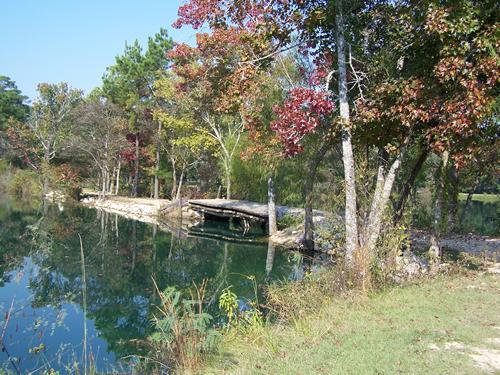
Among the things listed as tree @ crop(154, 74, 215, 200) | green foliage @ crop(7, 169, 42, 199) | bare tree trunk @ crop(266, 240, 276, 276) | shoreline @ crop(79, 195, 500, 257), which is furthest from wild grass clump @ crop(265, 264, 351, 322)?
green foliage @ crop(7, 169, 42, 199)

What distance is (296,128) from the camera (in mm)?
6785

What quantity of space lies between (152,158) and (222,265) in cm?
1923

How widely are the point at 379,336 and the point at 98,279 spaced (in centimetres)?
821

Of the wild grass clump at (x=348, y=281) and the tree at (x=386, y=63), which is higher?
the tree at (x=386, y=63)

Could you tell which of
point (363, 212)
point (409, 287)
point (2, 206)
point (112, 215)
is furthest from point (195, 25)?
point (2, 206)

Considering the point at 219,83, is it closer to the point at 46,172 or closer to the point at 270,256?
the point at 270,256

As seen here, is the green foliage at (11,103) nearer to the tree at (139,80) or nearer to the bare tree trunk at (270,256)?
the tree at (139,80)

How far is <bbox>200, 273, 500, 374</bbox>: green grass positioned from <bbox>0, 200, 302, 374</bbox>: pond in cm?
155

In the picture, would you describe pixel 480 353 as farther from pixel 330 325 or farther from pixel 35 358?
pixel 35 358

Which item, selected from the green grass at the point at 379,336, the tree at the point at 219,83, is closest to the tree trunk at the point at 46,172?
the tree at the point at 219,83

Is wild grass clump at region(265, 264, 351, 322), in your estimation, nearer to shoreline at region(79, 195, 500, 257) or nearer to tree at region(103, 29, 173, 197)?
shoreline at region(79, 195, 500, 257)

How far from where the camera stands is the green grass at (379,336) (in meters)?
Result: 3.66

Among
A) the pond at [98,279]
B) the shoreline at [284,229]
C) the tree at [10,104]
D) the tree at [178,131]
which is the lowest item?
the pond at [98,279]

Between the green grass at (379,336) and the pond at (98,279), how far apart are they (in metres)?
1.55
